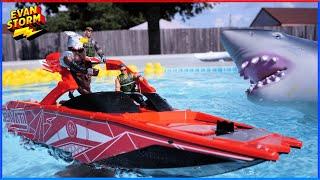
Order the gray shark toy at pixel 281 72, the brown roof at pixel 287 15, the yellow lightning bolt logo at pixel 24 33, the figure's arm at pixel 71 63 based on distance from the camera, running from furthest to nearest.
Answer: the brown roof at pixel 287 15 < the yellow lightning bolt logo at pixel 24 33 < the figure's arm at pixel 71 63 < the gray shark toy at pixel 281 72

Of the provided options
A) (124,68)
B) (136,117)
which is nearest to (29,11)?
(124,68)

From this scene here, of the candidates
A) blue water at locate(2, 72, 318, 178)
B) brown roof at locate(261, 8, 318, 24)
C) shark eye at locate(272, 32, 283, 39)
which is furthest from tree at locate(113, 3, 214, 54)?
brown roof at locate(261, 8, 318, 24)

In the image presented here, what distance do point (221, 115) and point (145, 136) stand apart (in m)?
3.28

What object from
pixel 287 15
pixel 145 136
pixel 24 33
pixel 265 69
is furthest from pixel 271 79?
pixel 287 15

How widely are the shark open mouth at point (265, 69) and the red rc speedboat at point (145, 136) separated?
1.48 ft

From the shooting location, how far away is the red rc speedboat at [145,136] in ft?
13.3

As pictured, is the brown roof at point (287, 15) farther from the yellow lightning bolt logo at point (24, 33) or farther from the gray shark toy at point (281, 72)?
the yellow lightning bolt logo at point (24, 33)

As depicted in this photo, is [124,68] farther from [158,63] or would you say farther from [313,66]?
[158,63]

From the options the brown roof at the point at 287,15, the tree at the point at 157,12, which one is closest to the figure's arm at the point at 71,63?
the tree at the point at 157,12

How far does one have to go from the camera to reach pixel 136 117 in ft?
15.6

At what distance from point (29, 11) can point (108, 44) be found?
9.74 m

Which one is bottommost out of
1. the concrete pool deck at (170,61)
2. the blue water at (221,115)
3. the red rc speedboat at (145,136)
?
the blue water at (221,115)

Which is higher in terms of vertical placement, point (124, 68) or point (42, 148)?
point (124, 68)

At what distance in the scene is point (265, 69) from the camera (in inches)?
186
